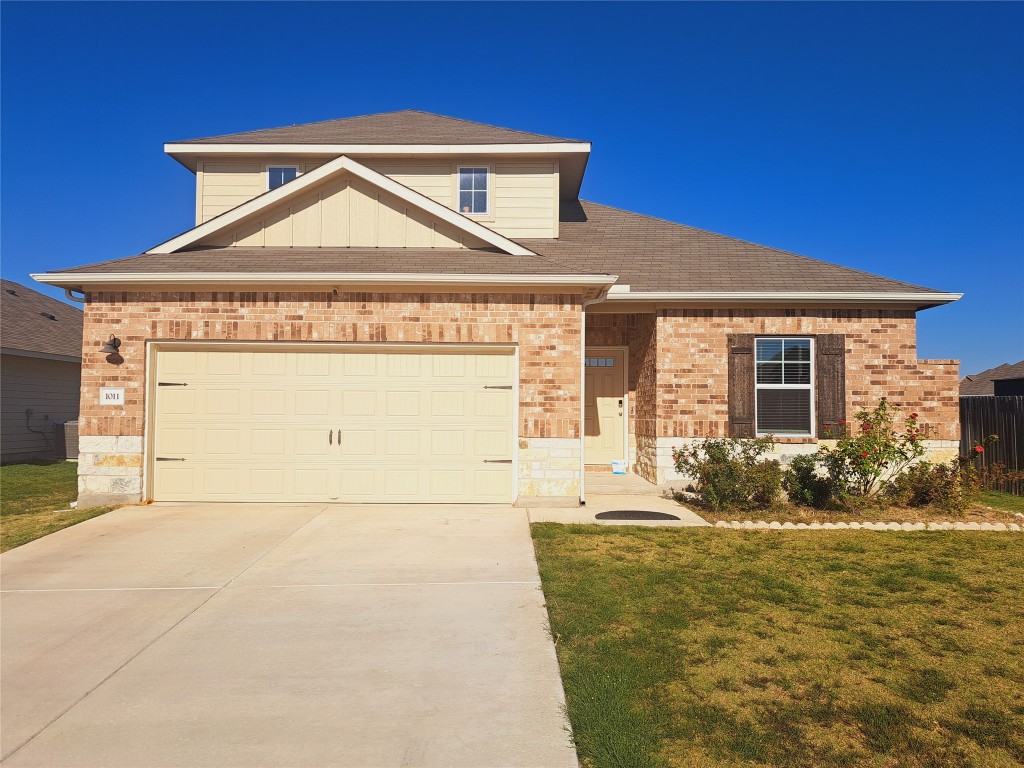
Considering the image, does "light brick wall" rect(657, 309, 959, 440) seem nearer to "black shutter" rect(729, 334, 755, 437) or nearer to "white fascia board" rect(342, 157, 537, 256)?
"black shutter" rect(729, 334, 755, 437)

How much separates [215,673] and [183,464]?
6274 mm

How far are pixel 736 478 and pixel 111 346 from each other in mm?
9377

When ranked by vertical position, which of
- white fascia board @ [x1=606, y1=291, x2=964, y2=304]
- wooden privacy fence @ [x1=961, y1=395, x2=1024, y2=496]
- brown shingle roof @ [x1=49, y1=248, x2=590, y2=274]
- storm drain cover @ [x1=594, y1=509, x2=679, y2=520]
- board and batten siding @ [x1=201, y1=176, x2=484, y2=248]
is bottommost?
storm drain cover @ [x1=594, y1=509, x2=679, y2=520]

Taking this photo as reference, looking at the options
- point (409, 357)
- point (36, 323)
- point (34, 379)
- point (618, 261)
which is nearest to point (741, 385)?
point (618, 261)

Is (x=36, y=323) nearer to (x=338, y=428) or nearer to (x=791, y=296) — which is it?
(x=338, y=428)

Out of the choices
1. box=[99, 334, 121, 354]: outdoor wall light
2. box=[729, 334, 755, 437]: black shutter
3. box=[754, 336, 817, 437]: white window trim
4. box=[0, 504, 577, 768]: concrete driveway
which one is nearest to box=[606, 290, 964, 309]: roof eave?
box=[754, 336, 817, 437]: white window trim

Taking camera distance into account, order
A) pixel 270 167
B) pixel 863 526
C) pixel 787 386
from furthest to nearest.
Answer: pixel 270 167 → pixel 787 386 → pixel 863 526

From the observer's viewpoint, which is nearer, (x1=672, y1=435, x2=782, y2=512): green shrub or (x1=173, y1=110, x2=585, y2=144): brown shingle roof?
(x1=672, y1=435, x2=782, y2=512): green shrub

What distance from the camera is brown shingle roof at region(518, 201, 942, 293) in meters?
10.9

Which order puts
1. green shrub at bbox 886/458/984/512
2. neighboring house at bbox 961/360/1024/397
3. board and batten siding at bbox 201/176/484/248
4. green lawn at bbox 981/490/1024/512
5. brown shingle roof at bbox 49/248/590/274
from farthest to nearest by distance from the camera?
neighboring house at bbox 961/360/1024/397 → board and batten siding at bbox 201/176/484/248 → green lawn at bbox 981/490/1024/512 → brown shingle roof at bbox 49/248/590/274 → green shrub at bbox 886/458/984/512

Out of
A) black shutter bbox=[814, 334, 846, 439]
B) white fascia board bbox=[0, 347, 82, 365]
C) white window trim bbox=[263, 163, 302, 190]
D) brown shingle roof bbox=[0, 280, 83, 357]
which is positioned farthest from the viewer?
brown shingle roof bbox=[0, 280, 83, 357]

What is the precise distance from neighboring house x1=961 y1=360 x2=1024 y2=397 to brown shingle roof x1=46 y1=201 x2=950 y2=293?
16.8m

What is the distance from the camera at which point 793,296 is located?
34.7ft

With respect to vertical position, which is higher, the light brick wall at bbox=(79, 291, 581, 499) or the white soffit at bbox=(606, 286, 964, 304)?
the white soffit at bbox=(606, 286, 964, 304)
